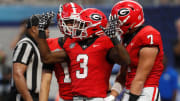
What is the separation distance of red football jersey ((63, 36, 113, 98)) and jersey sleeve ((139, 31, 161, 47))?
0.29 meters

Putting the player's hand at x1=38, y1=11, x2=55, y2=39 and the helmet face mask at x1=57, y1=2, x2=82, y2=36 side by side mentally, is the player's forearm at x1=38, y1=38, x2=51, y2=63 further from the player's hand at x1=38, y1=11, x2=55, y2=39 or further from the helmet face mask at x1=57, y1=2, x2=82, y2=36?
the helmet face mask at x1=57, y1=2, x2=82, y2=36

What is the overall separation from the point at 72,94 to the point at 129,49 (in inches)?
27.9

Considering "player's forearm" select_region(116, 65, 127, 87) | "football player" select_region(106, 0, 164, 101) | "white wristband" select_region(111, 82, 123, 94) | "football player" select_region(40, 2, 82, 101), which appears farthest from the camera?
"player's forearm" select_region(116, 65, 127, 87)

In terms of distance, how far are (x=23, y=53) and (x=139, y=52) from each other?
148 cm

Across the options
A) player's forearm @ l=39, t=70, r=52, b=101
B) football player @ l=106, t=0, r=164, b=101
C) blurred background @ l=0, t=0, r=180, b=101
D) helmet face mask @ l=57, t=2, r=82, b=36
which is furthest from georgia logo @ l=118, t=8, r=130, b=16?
blurred background @ l=0, t=0, r=180, b=101

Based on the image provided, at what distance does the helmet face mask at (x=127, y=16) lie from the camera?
3.95m

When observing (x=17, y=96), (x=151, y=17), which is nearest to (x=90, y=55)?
(x=17, y=96)

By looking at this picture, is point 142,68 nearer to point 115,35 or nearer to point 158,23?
point 115,35

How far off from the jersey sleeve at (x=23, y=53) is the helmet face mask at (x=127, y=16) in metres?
1.26

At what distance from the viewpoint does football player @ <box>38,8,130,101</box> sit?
3.85 m

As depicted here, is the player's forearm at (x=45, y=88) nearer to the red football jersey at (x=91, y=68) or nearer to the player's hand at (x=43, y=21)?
the red football jersey at (x=91, y=68)

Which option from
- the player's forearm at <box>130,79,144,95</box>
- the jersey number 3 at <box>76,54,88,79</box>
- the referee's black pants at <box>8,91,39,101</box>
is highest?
the jersey number 3 at <box>76,54,88,79</box>

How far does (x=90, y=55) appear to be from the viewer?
12.6 ft

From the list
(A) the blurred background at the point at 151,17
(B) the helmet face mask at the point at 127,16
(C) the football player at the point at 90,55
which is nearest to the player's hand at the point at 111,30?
(C) the football player at the point at 90,55
